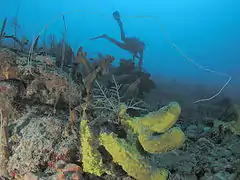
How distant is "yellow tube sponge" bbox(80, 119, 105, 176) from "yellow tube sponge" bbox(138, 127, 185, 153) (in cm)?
44

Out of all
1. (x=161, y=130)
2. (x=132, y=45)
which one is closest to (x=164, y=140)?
(x=161, y=130)

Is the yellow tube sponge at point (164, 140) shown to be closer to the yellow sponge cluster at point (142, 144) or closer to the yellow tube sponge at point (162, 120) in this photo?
the yellow sponge cluster at point (142, 144)

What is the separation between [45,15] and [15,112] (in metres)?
87.7

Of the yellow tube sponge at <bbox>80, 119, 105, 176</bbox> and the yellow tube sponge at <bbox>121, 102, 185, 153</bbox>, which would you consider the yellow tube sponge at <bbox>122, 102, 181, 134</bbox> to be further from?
the yellow tube sponge at <bbox>80, 119, 105, 176</bbox>

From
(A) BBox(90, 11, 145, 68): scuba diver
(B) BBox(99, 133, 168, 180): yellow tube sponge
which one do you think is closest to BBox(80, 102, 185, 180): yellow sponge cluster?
(B) BBox(99, 133, 168, 180): yellow tube sponge

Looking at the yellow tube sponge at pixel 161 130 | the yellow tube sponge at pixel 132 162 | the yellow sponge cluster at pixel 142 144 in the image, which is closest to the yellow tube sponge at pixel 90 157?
the yellow sponge cluster at pixel 142 144

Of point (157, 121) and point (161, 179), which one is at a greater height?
point (157, 121)

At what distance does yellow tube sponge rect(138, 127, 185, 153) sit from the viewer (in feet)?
5.63

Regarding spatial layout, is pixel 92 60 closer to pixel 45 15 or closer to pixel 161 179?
pixel 161 179

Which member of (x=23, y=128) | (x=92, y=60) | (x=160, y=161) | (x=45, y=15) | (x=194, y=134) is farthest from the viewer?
(x=45, y=15)

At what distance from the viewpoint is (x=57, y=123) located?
2266 mm

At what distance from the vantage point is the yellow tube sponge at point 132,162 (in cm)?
167

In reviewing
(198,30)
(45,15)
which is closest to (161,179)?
(198,30)

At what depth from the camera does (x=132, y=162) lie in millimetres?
1680
